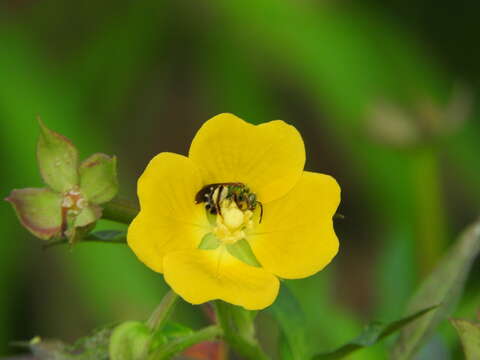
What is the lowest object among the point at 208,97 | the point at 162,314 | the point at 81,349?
the point at 208,97

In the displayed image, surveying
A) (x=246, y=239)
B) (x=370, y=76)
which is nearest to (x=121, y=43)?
(x=370, y=76)

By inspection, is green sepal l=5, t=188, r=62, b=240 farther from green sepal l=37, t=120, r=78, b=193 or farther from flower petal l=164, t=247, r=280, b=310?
flower petal l=164, t=247, r=280, b=310

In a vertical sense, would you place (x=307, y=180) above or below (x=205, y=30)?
above

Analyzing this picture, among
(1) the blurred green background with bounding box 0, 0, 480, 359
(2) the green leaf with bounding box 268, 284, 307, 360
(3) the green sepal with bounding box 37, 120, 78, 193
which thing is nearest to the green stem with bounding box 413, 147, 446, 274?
(1) the blurred green background with bounding box 0, 0, 480, 359

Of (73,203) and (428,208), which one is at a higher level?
(73,203)

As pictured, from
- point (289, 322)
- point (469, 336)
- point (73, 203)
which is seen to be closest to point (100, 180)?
point (73, 203)

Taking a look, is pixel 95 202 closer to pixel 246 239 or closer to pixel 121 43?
pixel 246 239

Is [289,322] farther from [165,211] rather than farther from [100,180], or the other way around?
[100,180]
